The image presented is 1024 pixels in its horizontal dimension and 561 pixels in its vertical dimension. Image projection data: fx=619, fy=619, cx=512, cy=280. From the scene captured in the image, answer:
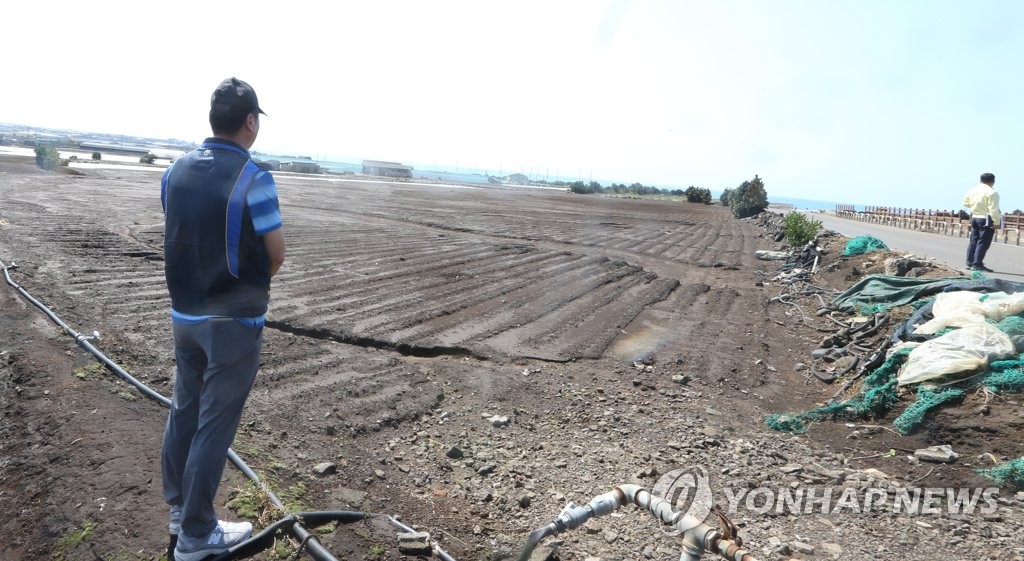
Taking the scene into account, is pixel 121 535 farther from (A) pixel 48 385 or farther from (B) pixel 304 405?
(A) pixel 48 385

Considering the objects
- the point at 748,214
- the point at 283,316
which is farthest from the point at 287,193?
the point at 748,214

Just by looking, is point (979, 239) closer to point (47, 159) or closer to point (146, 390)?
point (146, 390)

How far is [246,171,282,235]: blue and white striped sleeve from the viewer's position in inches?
98.7

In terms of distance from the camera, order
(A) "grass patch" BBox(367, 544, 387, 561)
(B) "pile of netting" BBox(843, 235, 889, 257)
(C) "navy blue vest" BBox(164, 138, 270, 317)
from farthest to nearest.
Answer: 1. (B) "pile of netting" BBox(843, 235, 889, 257)
2. (A) "grass patch" BBox(367, 544, 387, 561)
3. (C) "navy blue vest" BBox(164, 138, 270, 317)

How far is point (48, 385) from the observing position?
4754 millimetres

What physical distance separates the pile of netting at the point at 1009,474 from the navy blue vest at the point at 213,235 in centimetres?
480

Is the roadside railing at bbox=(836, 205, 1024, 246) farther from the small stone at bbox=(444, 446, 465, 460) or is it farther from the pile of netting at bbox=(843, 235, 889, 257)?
the small stone at bbox=(444, 446, 465, 460)

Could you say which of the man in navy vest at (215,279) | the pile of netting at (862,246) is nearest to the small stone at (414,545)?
the man in navy vest at (215,279)

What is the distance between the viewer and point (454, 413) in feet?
17.4

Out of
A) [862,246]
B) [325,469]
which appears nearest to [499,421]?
[325,469]

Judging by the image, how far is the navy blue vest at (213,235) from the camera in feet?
8.18

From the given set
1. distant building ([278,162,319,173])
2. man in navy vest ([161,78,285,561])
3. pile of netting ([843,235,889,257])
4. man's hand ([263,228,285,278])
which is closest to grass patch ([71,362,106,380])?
man in navy vest ([161,78,285,561])

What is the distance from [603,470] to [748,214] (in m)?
36.4

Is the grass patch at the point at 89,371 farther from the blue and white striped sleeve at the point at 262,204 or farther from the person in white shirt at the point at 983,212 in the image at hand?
the person in white shirt at the point at 983,212
